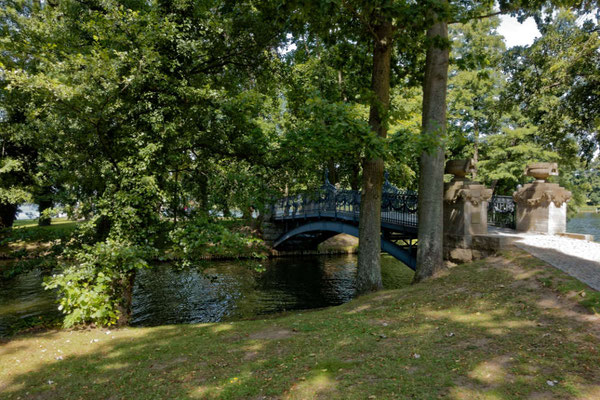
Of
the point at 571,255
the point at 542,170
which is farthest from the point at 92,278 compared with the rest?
the point at 542,170

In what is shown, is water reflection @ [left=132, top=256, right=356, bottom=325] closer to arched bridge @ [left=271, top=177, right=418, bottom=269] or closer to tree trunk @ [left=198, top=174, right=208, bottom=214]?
tree trunk @ [left=198, top=174, right=208, bottom=214]

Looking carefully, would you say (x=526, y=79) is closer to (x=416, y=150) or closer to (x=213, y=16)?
(x=416, y=150)

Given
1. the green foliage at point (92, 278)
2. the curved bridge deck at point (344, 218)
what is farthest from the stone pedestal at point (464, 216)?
the green foliage at point (92, 278)

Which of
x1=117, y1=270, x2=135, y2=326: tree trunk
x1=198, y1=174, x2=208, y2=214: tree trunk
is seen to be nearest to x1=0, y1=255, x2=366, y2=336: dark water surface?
x1=117, y1=270, x2=135, y2=326: tree trunk

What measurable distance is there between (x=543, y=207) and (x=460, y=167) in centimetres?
378

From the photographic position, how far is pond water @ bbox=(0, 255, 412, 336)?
1076 cm

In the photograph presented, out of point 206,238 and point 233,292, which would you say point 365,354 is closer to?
→ point 206,238

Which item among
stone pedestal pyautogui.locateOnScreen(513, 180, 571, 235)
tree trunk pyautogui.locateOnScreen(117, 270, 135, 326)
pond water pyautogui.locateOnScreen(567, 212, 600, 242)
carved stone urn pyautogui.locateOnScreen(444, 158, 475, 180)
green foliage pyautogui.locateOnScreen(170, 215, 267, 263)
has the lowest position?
tree trunk pyautogui.locateOnScreen(117, 270, 135, 326)

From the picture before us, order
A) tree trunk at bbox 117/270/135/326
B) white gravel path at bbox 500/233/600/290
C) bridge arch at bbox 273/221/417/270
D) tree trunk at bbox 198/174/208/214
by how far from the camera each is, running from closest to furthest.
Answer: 1. white gravel path at bbox 500/233/600/290
2. tree trunk at bbox 117/270/135/326
3. tree trunk at bbox 198/174/208/214
4. bridge arch at bbox 273/221/417/270

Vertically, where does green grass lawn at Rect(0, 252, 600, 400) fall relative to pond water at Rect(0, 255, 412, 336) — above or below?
above

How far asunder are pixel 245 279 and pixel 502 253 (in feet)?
37.3

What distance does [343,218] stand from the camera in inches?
582

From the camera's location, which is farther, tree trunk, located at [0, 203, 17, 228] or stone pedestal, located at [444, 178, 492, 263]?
tree trunk, located at [0, 203, 17, 228]

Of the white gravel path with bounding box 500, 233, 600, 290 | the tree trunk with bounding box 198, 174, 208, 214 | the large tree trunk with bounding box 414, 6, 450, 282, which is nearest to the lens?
the white gravel path with bounding box 500, 233, 600, 290
